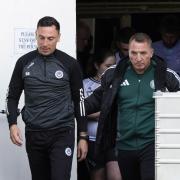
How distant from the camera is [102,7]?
9.59 meters

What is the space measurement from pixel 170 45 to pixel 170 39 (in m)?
0.07

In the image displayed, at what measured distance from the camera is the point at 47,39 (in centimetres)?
Result: 544

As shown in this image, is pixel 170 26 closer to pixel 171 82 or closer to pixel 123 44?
pixel 123 44

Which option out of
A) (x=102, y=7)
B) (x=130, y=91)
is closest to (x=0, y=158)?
(x=130, y=91)

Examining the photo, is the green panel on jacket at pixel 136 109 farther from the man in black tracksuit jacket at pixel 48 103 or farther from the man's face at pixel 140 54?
the man in black tracksuit jacket at pixel 48 103

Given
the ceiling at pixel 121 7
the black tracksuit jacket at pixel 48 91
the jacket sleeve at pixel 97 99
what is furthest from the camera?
the ceiling at pixel 121 7

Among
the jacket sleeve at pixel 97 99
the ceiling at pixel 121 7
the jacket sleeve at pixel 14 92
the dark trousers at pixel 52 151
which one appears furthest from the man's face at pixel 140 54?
the ceiling at pixel 121 7

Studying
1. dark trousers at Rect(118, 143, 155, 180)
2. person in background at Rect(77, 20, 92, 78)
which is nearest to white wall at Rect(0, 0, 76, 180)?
person in background at Rect(77, 20, 92, 78)

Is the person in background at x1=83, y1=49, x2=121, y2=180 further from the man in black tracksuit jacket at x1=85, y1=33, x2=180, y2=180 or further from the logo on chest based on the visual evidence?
the logo on chest

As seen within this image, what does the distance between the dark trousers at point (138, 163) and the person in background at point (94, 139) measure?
0.97 m

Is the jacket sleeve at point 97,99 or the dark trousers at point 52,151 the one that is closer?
the dark trousers at point 52,151

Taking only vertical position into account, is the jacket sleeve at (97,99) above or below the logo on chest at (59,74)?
below

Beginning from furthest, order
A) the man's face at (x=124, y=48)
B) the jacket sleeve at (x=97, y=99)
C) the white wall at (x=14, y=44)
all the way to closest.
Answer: the man's face at (x=124, y=48) → the white wall at (x=14, y=44) → the jacket sleeve at (x=97, y=99)

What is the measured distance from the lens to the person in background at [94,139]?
6637mm
